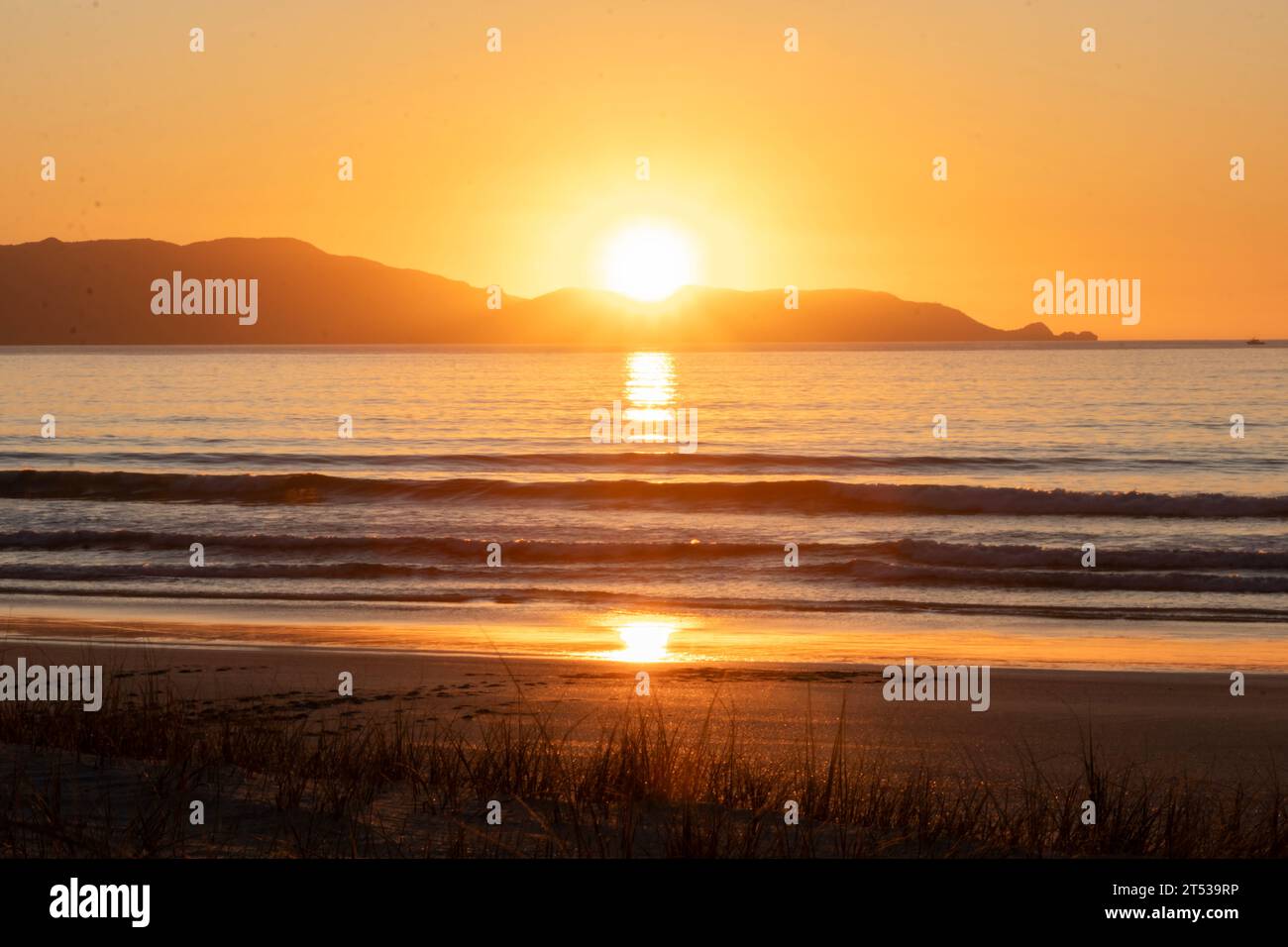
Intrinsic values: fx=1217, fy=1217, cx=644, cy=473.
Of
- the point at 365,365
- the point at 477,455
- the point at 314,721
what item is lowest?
the point at 314,721

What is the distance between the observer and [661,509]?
2948 cm

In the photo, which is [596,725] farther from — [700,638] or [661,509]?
[661,509]

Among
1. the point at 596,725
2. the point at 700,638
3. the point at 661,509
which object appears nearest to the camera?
the point at 596,725

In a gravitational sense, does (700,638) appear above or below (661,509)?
below

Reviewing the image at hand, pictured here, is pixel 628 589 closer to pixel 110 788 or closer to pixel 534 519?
pixel 534 519

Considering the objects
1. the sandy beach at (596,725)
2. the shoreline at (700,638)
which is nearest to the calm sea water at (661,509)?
the shoreline at (700,638)

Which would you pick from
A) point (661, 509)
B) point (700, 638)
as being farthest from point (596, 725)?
point (661, 509)

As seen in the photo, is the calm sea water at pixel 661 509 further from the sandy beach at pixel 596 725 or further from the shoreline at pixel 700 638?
the sandy beach at pixel 596 725

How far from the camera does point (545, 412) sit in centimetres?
6222

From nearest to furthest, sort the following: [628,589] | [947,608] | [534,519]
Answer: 1. [947,608]
2. [628,589]
3. [534,519]

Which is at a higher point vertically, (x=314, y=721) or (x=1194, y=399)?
(x=1194, y=399)

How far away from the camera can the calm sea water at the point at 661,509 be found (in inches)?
756

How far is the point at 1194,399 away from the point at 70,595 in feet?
202
